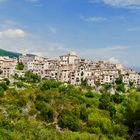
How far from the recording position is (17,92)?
4141 centimetres

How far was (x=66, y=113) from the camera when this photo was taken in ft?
117

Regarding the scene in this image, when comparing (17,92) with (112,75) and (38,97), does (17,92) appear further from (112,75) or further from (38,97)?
(112,75)

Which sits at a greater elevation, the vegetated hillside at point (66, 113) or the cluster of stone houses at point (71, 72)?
the cluster of stone houses at point (71, 72)

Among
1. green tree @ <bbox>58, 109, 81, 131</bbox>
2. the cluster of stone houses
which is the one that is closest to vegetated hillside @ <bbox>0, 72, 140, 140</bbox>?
green tree @ <bbox>58, 109, 81, 131</bbox>

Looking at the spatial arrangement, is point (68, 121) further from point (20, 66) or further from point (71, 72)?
point (20, 66)

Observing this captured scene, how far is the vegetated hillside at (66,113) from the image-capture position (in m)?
28.6

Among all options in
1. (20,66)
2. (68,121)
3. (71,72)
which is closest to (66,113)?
(68,121)

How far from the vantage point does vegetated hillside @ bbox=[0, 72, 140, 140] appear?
28578 mm

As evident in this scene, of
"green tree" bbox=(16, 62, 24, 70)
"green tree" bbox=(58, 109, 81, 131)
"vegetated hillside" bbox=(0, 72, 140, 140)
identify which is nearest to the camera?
"vegetated hillside" bbox=(0, 72, 140, 140)

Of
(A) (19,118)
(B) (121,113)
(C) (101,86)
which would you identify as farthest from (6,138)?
(C) (101,86)

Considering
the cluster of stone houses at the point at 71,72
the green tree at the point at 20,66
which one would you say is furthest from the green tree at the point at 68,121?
the green tree at the point at 20,66

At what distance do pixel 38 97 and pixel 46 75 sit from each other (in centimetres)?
2172

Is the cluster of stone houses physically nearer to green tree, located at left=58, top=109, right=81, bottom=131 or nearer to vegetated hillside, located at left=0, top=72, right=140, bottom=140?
vegetated hillside, located at left=0, top=72, right=140, bottom=140

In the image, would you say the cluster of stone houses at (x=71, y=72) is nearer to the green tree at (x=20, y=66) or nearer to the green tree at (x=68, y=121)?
the green tree at (x=20, y=66)
